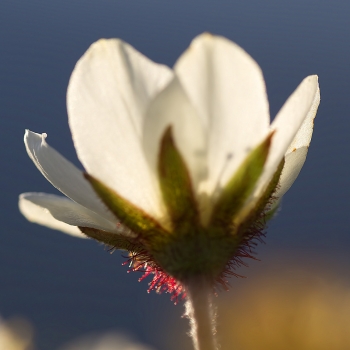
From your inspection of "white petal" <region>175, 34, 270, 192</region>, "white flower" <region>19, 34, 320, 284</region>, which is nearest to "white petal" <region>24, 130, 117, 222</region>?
"white flower" <region>19, 34, 320, 284</region>

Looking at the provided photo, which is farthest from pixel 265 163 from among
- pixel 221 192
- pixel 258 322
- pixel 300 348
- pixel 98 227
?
pixel 258 322

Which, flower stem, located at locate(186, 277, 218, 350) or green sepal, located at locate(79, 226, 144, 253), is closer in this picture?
flower stem, located at locate(186, 277, 218, 350)

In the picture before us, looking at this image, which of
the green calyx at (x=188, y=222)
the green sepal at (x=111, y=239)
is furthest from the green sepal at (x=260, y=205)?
the green sepal at (x=111, y=239)

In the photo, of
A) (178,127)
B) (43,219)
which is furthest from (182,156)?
(43,219)

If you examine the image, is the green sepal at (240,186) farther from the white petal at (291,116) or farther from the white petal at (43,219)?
the white petal at (43,219)

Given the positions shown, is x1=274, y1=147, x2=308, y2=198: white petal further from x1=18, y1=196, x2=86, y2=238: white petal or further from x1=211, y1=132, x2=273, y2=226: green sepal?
x1=18, y1=196, x2=86, y2=238: white petal

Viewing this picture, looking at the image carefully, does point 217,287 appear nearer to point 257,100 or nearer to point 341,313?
point 257,100
